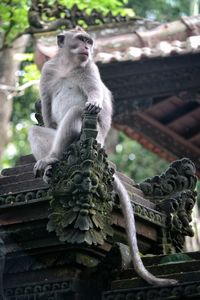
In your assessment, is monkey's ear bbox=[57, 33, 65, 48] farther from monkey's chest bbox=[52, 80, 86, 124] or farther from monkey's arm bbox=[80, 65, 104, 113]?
monkey's chest bbox=[52, 80, 86, 124]

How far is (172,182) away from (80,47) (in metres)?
2.08

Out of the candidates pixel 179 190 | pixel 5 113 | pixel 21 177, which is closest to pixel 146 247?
pixel 179 190

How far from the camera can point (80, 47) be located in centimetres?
787

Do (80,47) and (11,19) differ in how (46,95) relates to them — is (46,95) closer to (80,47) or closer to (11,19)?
(80,47)

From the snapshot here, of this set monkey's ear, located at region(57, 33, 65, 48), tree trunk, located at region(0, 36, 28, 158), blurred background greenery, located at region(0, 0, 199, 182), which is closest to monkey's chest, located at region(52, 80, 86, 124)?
monkey's ear, located at region(57, 33, 65, 48)

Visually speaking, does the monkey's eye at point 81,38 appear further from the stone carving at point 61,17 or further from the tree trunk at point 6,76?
the tree trunk at point 6,76

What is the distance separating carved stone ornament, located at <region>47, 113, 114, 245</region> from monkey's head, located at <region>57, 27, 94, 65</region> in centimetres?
251

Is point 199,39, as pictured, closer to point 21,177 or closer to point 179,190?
point 179,190

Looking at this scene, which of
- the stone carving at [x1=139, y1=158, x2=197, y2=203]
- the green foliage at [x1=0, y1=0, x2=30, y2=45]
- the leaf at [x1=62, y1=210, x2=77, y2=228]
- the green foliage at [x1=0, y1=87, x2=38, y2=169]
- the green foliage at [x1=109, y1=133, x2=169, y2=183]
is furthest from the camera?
the green foliage at [x1=109, y1=133, x2=169, y2=183]

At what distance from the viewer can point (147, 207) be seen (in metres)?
6.07

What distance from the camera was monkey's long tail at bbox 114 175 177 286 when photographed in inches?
196

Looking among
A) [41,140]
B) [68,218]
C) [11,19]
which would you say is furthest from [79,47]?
[11,19]

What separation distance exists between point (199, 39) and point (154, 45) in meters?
0.61

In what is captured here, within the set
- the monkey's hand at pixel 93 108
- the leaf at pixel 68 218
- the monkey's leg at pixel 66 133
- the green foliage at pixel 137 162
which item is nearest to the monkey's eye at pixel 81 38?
the monkey's leg at pixel 66 133
